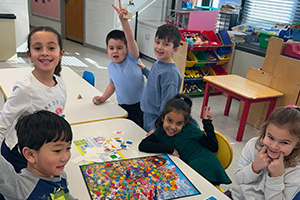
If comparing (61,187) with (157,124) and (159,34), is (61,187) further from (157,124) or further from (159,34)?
(159,34)

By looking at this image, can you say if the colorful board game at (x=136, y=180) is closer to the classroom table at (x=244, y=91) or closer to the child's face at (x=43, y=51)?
the child's face at (x=43, y=51)

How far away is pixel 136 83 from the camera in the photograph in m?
2.21

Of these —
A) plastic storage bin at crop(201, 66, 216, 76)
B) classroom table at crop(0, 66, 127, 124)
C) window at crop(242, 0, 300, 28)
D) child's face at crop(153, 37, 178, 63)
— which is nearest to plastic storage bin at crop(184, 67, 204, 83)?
plastic storage bin at crop(201, 66, 216, 76)

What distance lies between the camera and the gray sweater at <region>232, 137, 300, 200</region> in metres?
1.35

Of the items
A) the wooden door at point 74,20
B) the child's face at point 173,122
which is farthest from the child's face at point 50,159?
the wooden door at point 74,20

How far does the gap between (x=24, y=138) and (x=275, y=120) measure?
110 cm

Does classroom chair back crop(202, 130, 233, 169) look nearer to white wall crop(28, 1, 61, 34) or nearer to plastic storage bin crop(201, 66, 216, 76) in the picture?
plastic storage bin crop(201, 66, 216, 76)

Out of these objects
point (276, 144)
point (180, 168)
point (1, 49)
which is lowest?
point (1, 49)

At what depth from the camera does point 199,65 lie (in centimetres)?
443

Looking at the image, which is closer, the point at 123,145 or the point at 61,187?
the point at 61,187

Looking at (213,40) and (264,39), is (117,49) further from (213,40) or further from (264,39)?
(264,39)

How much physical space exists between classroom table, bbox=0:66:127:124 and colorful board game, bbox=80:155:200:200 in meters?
0.58

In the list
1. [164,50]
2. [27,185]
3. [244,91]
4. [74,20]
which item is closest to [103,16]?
[74,20]

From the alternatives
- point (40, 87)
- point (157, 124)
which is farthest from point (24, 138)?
point (157, 124)
